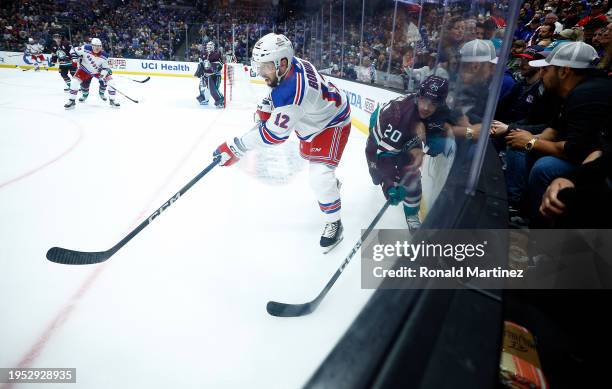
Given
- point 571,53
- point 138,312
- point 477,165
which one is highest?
point 571,53

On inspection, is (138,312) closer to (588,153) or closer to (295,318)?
(295,318)

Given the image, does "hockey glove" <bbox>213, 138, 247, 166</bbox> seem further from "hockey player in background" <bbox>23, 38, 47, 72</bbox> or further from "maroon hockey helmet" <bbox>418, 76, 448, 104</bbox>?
"hockey player in background" <bbox>23, 38, 47, 72</bbox>

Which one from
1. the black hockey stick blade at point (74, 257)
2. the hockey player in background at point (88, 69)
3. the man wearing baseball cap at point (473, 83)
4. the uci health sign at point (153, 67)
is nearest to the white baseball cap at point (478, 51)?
the man wearing baseball cap at point (473, 83)

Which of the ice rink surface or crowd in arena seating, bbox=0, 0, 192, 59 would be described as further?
crowd in arena seating, bbox=0, 0, 192, 59

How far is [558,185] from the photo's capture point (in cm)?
126

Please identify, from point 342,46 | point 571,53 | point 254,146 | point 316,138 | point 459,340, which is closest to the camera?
point 459,340

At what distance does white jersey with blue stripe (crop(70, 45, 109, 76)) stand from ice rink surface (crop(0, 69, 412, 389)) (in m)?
2.51

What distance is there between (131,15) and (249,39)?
8167 millimetres

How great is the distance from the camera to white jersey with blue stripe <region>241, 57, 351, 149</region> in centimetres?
206

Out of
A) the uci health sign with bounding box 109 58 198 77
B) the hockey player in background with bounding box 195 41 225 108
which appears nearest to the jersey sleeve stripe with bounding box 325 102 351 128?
the hockey player in background with bounding box 195 41 225 108

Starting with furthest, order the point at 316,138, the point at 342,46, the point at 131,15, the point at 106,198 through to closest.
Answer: the point at 131,15 → the point at 342,46 → the point at 106,198 → the point at 316,138

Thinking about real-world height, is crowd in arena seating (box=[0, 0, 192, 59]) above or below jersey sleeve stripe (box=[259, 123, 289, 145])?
above

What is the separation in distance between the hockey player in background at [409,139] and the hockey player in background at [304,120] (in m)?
0.29

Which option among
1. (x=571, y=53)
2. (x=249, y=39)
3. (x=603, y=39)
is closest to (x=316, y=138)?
(x=571, y=53)
